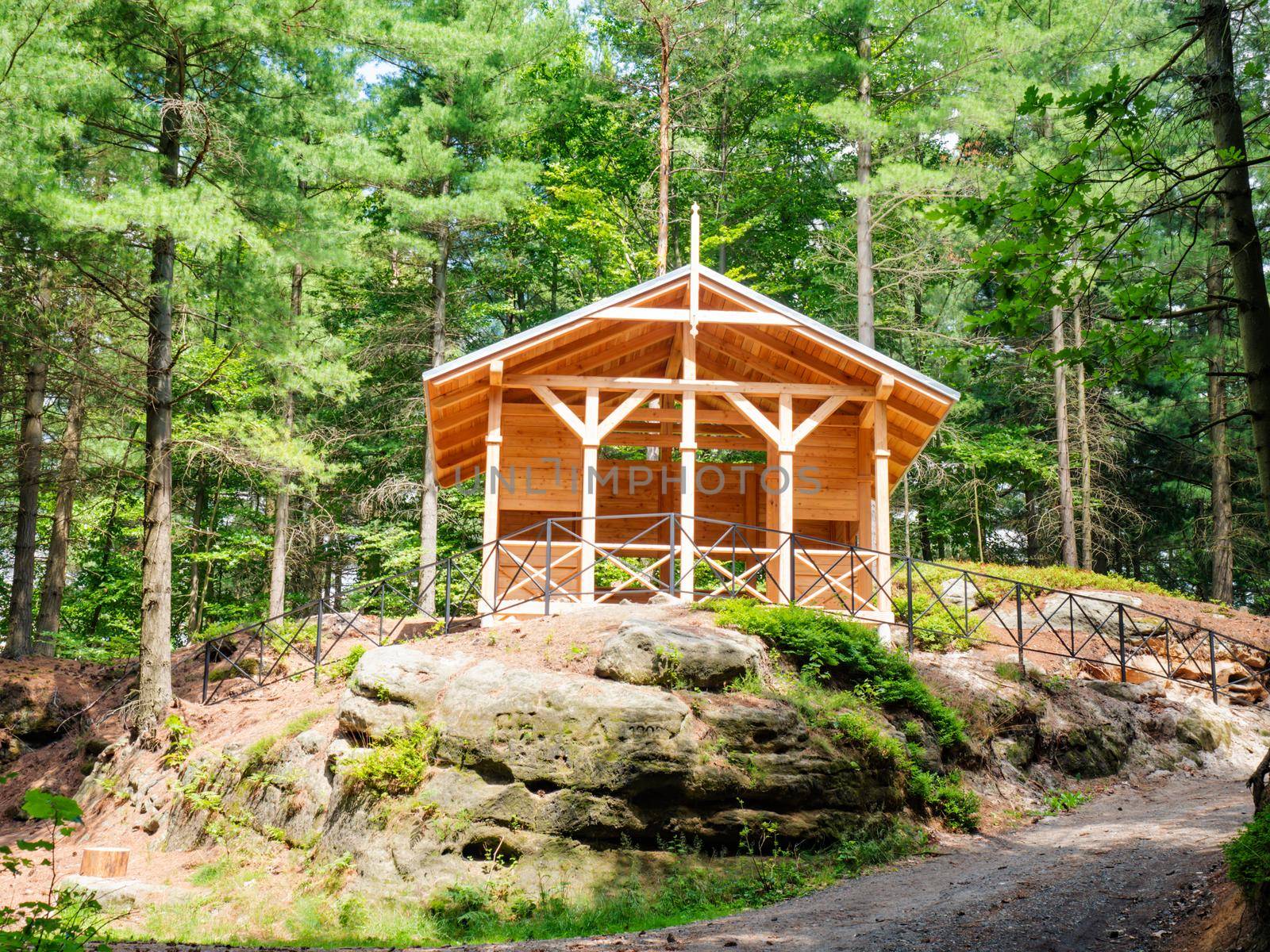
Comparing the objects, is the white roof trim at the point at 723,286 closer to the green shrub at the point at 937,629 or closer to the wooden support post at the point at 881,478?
the wooden support post at the point at 881,478

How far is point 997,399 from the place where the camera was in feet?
Result: 85.8

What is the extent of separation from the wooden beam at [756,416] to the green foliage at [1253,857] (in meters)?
8.57

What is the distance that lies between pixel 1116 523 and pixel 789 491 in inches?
539

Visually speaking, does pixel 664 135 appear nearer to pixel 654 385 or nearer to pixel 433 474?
pixel 433 474

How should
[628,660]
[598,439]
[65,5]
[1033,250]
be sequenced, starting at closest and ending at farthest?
[1033,250], [628,660], [65,5], [598,439]

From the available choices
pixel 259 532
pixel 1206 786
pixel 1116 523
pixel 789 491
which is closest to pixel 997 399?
pixel 1116 523

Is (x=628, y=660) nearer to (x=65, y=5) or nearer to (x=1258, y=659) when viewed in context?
(x=65, y=5)

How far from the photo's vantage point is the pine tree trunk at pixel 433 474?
19250mm

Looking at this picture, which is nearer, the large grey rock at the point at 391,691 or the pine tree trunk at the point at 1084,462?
the large grey rock at the point at 391,691

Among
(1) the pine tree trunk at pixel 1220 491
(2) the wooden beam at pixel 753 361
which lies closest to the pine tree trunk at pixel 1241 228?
(2) the wooden beam at pixel 753 361

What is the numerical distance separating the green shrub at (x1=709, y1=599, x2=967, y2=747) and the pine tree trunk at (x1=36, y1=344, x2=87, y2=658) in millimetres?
11442

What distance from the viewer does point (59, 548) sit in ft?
58.3

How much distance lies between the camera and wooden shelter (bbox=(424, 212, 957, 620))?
529 inches

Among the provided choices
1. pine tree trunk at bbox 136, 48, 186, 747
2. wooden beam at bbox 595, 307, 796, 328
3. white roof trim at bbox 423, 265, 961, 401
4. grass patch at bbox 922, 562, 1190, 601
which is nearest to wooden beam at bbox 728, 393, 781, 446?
wooden beam at bbox 595, 307, 796, 328
